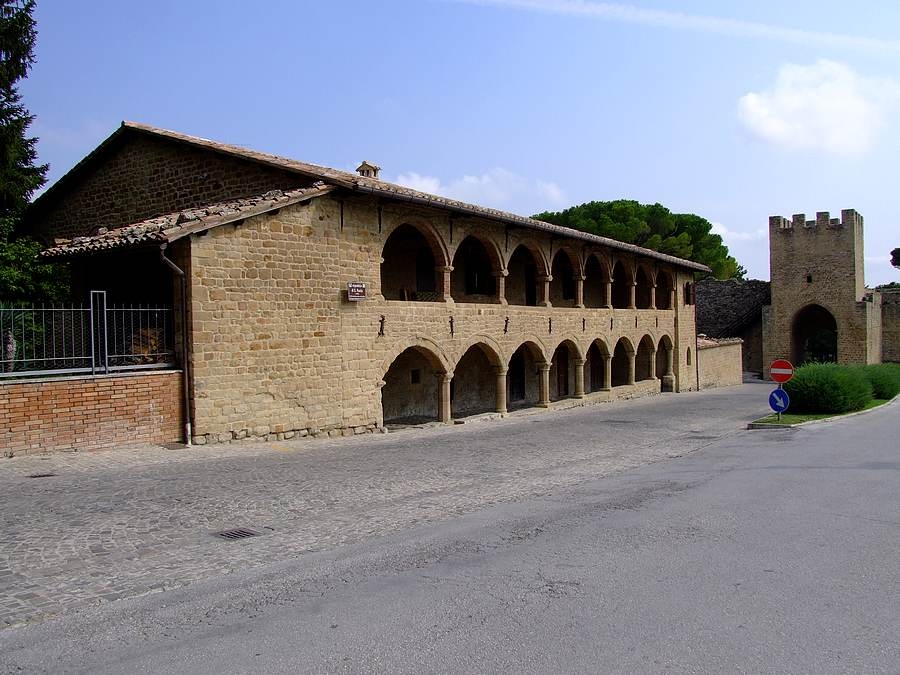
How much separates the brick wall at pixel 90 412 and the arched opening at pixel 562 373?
17.2 meters

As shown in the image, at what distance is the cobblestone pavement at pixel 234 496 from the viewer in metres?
5.95

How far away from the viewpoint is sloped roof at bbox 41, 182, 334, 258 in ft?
38.2

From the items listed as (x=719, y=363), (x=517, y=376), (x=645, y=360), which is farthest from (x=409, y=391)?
(x=719, y=363)

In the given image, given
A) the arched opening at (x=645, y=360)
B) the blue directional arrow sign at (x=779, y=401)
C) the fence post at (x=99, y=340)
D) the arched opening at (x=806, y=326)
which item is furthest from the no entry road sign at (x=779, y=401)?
the arched opening at (x=806, y=326)

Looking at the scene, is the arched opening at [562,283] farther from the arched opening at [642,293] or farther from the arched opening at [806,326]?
the arched opening at [806,326]

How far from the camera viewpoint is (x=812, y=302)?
4188 centimetres

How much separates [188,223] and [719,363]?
1235 inches

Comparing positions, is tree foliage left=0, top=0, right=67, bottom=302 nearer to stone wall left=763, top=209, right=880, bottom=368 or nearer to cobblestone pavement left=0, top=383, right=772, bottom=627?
cobblestone pavement left=0, top=383, right=772, bottom=627

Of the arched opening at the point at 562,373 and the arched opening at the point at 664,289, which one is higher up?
the arched opening at the point at 664,289

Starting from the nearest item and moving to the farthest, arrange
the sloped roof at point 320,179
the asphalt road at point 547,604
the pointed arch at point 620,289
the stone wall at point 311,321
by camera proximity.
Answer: the asphalt road at point 547,604
the stone wall at point 311,321
the sloped roof at point 320,179
the pointed arch at point 620,289

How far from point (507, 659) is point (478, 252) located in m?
18.2

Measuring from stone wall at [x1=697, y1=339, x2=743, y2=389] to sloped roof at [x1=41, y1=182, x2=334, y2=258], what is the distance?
1020 inches

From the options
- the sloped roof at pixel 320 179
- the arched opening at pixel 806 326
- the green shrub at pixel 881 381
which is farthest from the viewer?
the arched opening at pixel 806 326

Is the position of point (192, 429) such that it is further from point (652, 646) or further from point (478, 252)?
point (478, 252)
